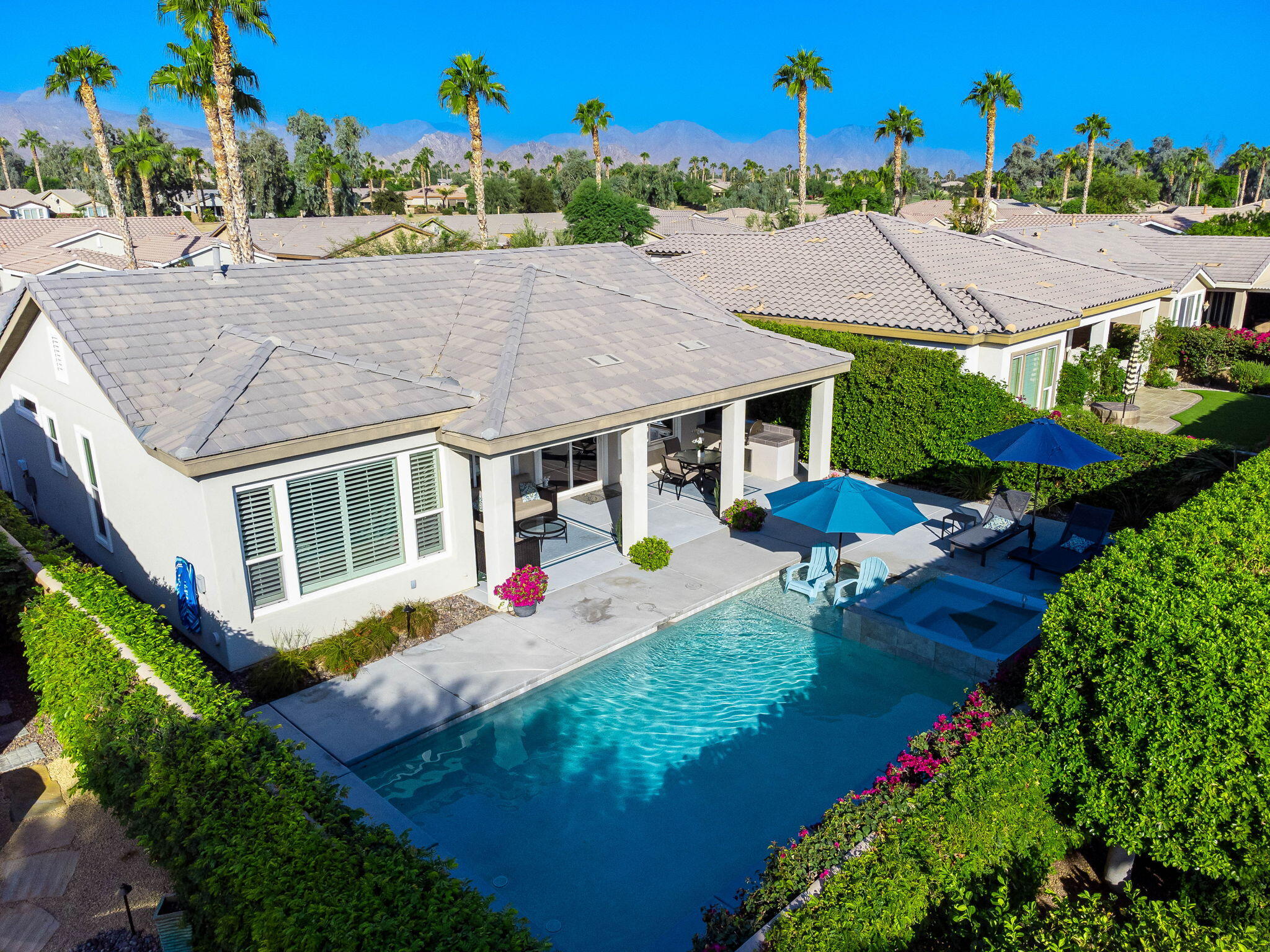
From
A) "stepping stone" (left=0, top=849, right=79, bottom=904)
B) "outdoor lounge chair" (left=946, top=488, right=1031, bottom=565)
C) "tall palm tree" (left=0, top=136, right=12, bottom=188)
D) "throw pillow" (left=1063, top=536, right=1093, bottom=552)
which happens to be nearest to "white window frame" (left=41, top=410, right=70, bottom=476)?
"stepping stone" (left=0, top=849, right=79, bottom=904)

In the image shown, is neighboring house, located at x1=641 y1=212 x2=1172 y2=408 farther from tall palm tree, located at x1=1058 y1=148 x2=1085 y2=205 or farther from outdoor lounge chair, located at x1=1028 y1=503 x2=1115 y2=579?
tall palm tree, located at x1=1058 y1=148 x2=1085 y2=205

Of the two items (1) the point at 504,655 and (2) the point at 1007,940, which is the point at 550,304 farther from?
(2) the point at 1007,940

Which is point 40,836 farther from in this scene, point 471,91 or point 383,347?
point 471,91

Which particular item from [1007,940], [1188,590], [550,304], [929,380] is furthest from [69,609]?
[929,380]

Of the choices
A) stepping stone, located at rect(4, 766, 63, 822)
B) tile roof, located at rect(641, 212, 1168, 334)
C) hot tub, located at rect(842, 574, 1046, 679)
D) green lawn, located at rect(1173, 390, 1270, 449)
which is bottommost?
stepping stone, located at rect(4, 766, 63, 822)

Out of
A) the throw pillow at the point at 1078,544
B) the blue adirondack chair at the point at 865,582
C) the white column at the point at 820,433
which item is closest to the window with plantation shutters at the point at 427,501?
the blue adirondack chair at the point at 865,582

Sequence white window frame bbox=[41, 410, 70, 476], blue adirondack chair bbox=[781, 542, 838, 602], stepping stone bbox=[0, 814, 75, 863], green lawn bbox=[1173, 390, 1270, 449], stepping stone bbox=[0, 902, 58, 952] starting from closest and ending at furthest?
stepping stone bbox=[0, 902, 58, 952] < stepping stone bbox=[0, 814, 75, 863] < blue adirondack chair bbox=[781, 542, 838, 602] < white window frame bbox=[41, 410, 70, 476] < green lawn bbox=[1173, 390, 1270, 449]

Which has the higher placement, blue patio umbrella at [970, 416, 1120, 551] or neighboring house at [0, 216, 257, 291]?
neighboring house at [0, 216, 257, 291]
